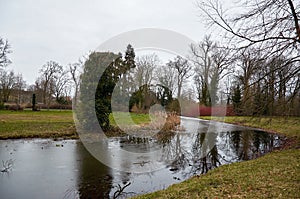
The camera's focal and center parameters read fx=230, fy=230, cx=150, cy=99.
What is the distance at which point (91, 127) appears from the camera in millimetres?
12133

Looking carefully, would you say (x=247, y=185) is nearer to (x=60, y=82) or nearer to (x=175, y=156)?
(x=175, y=156)

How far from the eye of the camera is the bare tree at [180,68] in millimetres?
27672

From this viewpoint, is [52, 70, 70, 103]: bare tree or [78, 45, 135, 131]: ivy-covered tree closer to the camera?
[78, 45, 135, 131]: ivy-covered tree

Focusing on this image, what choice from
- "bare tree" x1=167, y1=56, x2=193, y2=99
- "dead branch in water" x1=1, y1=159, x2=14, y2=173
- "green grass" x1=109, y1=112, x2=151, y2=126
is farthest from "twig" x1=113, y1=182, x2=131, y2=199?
"bare tree" x1=167, y1=56, x2=193, y2=99

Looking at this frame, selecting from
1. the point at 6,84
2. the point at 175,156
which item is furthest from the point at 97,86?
the point at 6,84

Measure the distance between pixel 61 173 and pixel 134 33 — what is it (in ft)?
29.9

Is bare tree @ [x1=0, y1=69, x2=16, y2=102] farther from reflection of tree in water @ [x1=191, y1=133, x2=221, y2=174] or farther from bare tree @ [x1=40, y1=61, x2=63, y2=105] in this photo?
reflection of tree in water @ [x1=191, y1=133, x2=221, y2=174]

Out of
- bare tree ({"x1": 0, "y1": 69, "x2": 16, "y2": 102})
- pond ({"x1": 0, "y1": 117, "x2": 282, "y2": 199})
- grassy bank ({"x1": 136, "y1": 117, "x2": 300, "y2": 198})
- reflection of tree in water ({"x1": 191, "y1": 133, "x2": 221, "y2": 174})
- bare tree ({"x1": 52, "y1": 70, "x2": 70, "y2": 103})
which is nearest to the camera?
grassy bank ({"x1": 136, "y1": 117, "x2": 300, "y2": 198})

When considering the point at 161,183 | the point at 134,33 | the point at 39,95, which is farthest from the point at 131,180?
the point at 39,95

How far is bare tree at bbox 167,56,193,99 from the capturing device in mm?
27672

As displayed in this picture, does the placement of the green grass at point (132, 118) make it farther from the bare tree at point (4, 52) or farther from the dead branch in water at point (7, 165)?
the bare tree at point (4, 52)

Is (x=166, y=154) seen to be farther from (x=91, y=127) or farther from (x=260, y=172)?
(x=91, y=127)

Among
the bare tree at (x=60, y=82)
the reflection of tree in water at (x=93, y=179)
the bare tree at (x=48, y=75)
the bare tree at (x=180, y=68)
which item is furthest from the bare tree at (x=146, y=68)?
the bare tree at (x=60, y=82)

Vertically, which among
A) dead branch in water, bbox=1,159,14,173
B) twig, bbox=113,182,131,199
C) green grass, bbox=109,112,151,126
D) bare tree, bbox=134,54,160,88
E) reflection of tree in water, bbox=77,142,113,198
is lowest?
twig, bbox=113,182,131,199
